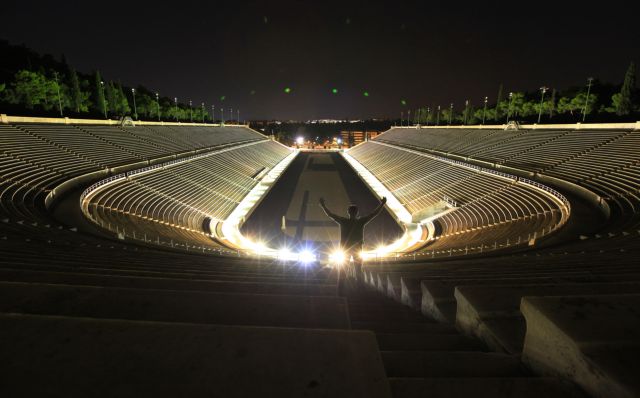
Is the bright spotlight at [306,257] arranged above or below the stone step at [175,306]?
below

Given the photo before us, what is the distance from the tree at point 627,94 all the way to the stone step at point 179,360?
2440 inches

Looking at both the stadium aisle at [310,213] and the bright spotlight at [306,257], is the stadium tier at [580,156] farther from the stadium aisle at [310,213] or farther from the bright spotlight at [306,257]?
the bright spotlight at [306,257]

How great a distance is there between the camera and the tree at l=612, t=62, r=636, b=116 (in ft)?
146

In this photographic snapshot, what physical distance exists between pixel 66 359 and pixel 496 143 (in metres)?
46.4

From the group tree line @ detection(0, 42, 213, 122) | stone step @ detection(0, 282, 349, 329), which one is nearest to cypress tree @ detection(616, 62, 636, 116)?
stone step @ detection(0, 282, 349, 329)

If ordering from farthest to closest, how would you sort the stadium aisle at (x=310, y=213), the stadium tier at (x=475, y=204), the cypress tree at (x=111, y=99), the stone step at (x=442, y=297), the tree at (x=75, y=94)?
the cypress tree at (x=111, y=99) < the tree at (x=75, y=94) < the stadium aisle at (x=310, y=213) < the stadium tier at (x=475, y=204) < the stone step at (x=442, y=297)

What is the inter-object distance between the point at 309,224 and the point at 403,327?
20.4 metres

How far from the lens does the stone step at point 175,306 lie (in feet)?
7.34

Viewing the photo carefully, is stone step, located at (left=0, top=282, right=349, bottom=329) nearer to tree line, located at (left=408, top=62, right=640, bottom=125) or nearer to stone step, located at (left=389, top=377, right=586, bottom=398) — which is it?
stone step, located at (left=389, top=377, right=586, bottom=398)

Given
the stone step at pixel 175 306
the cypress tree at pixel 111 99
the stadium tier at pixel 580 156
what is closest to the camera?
the stone step at pixel 175 306

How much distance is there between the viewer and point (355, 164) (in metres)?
57.8

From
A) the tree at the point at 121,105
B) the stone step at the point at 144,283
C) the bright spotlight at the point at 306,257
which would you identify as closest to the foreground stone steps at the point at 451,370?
the stone step at the point at 144,283

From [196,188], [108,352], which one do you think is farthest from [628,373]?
[196,188]

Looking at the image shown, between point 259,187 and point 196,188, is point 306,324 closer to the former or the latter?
point 196,188
